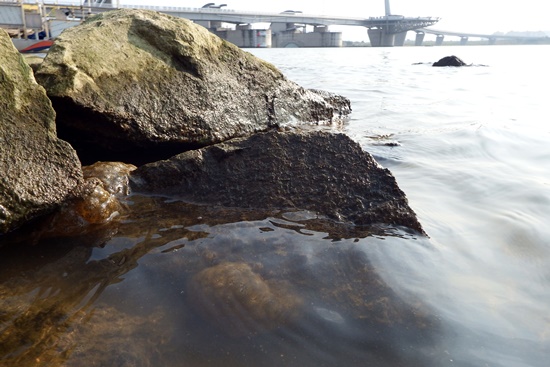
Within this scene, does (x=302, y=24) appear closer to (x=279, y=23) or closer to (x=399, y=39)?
(x=279, y=23)

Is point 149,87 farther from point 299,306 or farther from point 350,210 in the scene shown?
point 299,306

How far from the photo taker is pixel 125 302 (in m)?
2.10

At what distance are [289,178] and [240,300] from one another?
4.34 ft

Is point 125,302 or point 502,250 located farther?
point 502,250

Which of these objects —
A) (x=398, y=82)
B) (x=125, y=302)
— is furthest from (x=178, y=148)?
(x=398, y=82)

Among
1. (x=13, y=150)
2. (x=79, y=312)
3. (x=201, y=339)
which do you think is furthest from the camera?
(x=13, y=150)

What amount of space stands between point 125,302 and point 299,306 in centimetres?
87

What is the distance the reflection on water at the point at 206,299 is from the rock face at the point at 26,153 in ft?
0.90

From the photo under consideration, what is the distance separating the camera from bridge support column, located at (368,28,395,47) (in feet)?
287

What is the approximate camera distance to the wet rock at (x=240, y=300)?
199 cm

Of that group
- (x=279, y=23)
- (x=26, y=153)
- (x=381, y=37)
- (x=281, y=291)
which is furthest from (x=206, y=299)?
(x=381, y=37)

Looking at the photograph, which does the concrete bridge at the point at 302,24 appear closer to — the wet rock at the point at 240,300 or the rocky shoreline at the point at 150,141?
the rocky shoreline at the point at 150,141

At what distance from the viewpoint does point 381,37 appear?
8812 centimetres

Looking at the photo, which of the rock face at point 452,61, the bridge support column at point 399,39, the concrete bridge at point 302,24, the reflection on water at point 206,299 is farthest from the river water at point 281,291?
the bridge support column at point 399,39
